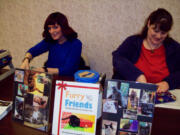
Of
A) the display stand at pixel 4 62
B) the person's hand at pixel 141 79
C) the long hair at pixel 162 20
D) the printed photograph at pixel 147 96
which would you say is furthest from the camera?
the display stand at pixel 4 62

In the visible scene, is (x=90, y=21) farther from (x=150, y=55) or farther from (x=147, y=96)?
(x=147, y=96)

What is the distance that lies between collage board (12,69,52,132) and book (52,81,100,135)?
0.18 ft

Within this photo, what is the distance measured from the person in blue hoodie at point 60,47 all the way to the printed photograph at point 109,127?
32.6 inches

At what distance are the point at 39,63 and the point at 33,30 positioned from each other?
0.50 m

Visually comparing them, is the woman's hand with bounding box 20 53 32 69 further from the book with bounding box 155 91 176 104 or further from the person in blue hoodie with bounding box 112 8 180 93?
the book with bounding box 155 91 176 104

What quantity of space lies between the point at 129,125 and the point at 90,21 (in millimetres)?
1719

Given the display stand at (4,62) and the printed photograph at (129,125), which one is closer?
the printed photograph at (129,125)

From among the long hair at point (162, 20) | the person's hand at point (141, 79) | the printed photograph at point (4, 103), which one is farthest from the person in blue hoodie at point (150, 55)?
the printed photograph at point (4, 103)

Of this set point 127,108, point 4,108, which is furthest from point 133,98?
point 4,108

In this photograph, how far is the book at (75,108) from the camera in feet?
2.44

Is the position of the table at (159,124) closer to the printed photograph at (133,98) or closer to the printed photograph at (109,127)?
the printed photograph at (109,127)

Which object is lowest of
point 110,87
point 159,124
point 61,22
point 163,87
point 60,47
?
point 159,124

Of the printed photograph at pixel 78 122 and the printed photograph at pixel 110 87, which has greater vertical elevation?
the printed photograph at pixel 110 87

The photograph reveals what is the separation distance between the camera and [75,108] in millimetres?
756
